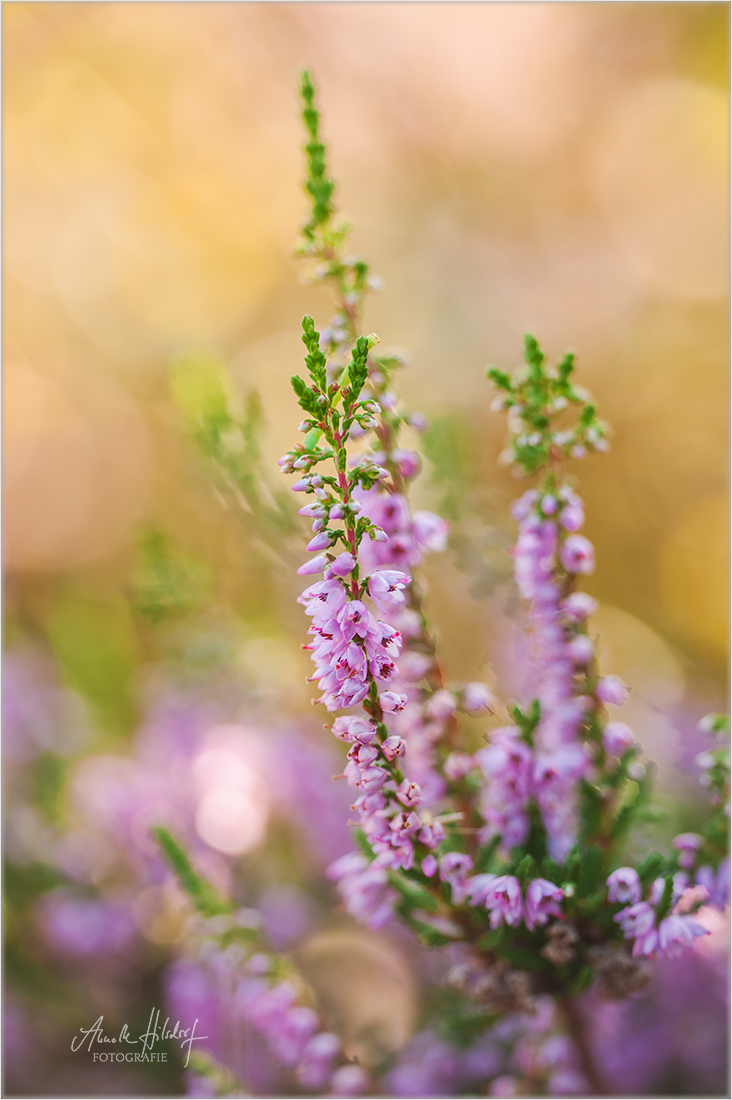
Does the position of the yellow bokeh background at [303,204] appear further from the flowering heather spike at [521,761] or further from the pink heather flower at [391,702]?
the pink heather flower at [391,702]

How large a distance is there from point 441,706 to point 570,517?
283 millimetres

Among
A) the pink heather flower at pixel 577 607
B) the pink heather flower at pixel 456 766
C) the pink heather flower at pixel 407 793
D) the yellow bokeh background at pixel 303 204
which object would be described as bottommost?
the pink heather flower at pixel 456 766

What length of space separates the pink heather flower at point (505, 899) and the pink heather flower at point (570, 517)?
421 millimetres

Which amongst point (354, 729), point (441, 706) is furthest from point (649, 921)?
point (354, 729)

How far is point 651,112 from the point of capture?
156 inches

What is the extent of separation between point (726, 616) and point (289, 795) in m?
2.04

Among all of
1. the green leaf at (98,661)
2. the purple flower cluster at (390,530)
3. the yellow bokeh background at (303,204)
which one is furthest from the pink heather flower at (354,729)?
the yellow bokeh background at (303,204)

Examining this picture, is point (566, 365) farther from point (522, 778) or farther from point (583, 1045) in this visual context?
point (583, 1045)

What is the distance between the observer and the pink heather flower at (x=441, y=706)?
929 millimetres

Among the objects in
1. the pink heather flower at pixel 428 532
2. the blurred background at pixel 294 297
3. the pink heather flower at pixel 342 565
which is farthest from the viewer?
the blurred background at pixel 294 297

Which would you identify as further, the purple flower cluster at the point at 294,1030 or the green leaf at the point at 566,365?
the purple flower cluster at the point at 294,1030

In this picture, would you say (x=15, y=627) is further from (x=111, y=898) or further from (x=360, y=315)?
(x=360, y=315)

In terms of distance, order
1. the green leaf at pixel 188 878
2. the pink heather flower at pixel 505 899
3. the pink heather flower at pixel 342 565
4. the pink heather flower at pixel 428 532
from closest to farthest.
Result: the pink heather flower at pixel 342 565
the pink heather flower at pixel 505 899
the pink heather flower at pixel 428 532
the green leaf at pixel 188 878

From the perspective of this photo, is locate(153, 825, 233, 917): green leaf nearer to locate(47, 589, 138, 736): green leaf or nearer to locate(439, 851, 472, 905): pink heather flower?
locate(439, 851, 472, 905): pink heather flower
